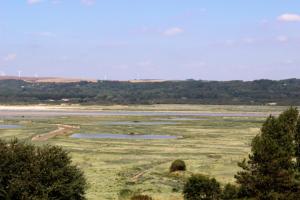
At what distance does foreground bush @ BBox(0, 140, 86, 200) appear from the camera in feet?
148

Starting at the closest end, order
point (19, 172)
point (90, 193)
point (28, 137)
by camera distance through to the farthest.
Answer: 1. point (19, 172)
2. point (90, 193)
3. point (28, 137)

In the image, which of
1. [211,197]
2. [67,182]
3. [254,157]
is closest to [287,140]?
[254,157]

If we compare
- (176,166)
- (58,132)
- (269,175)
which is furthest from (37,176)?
(58,132)

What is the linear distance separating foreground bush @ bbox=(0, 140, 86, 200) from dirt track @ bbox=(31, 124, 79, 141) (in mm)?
62428

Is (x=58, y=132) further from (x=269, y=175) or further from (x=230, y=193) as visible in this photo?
(x=269, y=175)

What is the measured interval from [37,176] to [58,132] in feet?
276

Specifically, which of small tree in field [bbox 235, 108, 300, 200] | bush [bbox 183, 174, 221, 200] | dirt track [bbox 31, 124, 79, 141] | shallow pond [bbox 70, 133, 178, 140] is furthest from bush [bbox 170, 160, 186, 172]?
shallow pond [bbox 70, 133, 178, 140]

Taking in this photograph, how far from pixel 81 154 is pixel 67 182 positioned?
134 ft

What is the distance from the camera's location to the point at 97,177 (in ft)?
219

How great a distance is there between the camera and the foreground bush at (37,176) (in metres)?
45.0

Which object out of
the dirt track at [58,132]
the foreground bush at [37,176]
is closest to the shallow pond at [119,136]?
the dirt track at [58,132]

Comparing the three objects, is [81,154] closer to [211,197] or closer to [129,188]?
[129,188]

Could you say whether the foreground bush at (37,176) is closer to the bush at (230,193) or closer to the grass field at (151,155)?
the grass field at (151,155)

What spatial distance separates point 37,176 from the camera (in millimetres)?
45438
